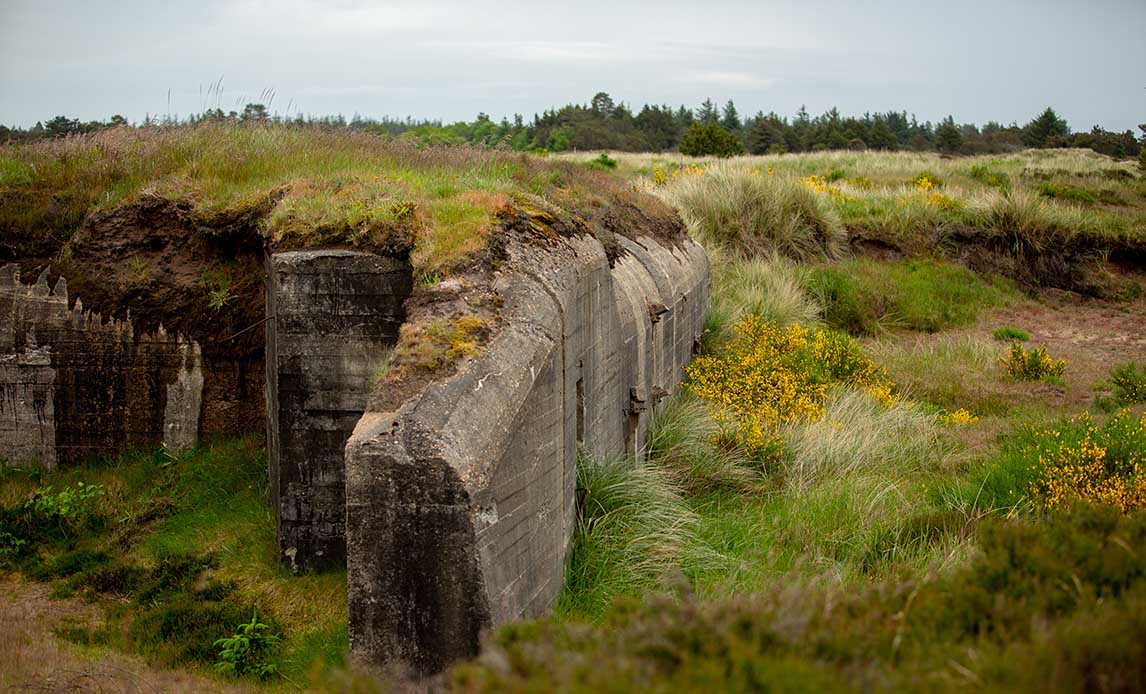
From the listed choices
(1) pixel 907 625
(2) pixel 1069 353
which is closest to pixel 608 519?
(1) pixel 907 625

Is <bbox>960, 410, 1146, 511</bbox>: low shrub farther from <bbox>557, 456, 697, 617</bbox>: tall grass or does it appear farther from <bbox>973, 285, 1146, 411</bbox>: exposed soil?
<bbox>973, 285, 1146, 411</bbox>: exposed soil

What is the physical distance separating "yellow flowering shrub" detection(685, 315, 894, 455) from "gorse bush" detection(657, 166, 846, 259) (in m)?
4.04

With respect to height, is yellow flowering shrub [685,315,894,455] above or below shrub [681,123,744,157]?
below

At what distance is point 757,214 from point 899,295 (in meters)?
2.66

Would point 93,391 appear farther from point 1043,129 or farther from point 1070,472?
point 1043,129

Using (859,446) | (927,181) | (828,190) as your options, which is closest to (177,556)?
(859,446)

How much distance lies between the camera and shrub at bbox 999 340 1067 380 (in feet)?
41.2

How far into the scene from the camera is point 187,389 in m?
8.27

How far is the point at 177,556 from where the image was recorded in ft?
23.5

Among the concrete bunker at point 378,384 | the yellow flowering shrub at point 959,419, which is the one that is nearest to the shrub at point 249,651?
the concrete bunker at point 378,384

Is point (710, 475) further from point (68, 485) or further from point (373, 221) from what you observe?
point (68, 485)

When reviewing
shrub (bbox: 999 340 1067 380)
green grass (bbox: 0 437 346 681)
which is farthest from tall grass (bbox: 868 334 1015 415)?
green grass (bbox: 0 437 346 681)

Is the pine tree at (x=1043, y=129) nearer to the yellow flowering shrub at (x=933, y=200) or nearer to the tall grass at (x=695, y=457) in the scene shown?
the yellow flowering shrub at (x=933, y=200)

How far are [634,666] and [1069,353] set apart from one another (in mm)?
14060
